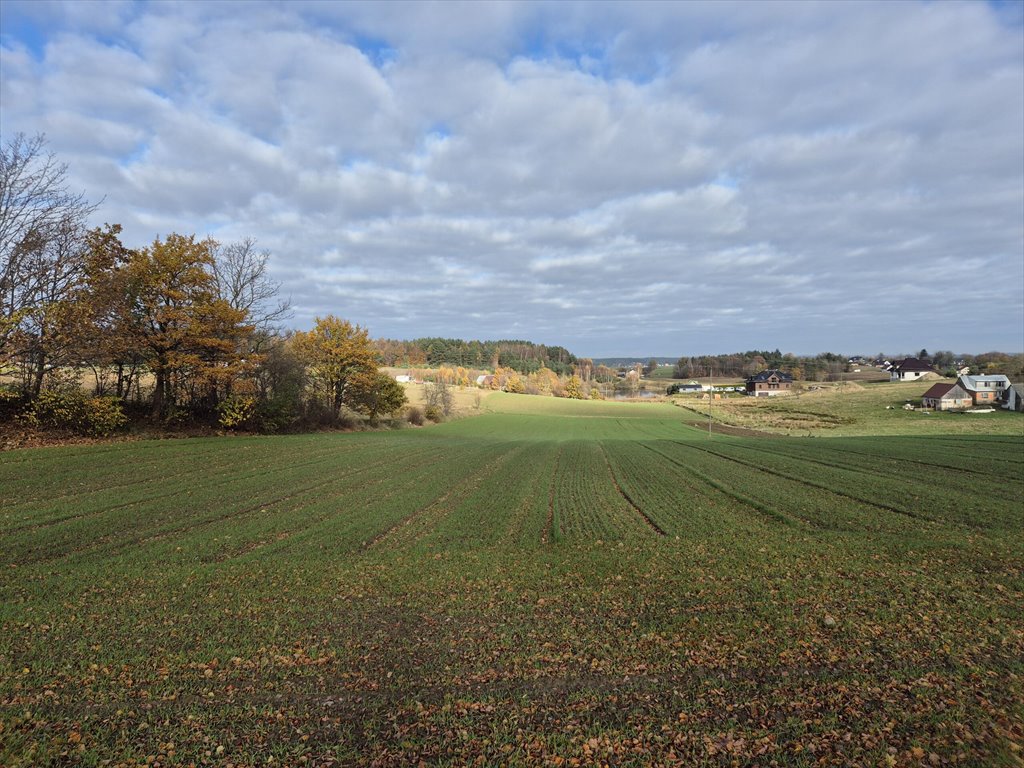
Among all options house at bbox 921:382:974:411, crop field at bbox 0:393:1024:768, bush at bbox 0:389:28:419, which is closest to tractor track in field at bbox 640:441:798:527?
crop field at bbox 0:393:1024:768

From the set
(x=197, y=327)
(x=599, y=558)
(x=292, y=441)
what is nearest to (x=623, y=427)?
(x=292, y=441)

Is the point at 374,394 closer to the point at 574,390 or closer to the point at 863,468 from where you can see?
the point at 863,468

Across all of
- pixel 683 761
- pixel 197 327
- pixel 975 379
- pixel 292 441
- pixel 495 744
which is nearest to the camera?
pixel 683 761

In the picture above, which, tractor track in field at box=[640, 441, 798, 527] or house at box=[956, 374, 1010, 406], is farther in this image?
house at box=[956, 374, 1010, 406]

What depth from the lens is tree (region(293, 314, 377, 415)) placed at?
159 ft

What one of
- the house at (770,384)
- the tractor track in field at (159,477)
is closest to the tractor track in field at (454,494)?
the tractor track in field at (159,477)

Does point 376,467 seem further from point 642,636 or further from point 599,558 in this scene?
point 642,636

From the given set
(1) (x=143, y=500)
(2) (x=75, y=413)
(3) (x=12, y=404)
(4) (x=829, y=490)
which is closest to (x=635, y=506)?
(4) (x=829, y=490)

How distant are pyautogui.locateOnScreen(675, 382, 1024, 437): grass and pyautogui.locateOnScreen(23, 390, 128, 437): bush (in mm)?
60758

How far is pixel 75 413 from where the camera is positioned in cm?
2677

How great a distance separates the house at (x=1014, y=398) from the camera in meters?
68.1

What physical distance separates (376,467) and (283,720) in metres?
20.2

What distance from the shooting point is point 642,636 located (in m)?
7.96

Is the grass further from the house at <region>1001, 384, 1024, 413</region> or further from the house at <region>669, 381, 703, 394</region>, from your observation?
the house at <region>669, 381, 703, 394</region>
